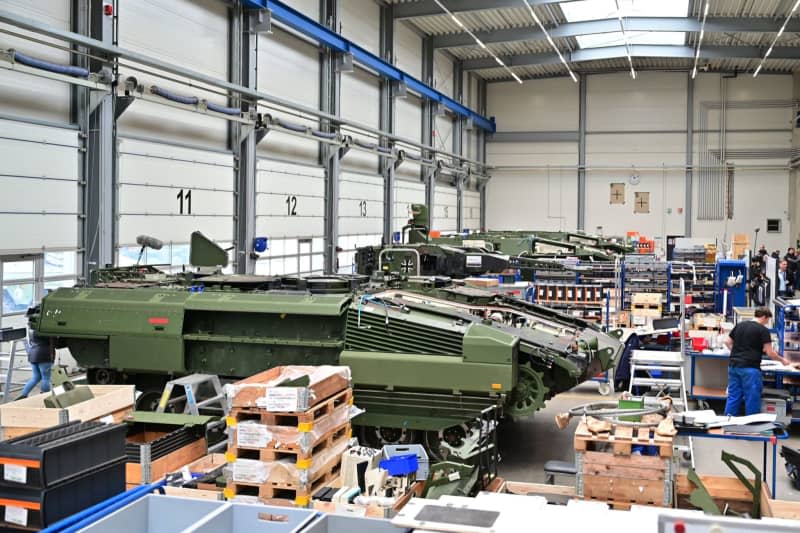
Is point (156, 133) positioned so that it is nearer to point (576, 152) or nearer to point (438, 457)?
point (438, 457)

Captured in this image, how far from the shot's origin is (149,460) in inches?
251

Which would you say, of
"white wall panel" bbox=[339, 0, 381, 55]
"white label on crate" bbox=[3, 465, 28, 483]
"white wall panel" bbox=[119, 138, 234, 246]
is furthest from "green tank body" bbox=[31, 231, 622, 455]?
"white wall panel" bbox=[339, 0, 381, 55]

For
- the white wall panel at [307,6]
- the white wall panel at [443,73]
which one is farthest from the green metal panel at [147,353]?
the white wall panel at [443,73]

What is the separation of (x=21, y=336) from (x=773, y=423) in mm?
8223

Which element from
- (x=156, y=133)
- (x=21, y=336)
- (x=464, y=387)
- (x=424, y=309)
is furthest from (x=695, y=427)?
(x=156, y=133)

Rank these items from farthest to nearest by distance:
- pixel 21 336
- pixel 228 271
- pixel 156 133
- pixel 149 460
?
pixel 228 271
pixel 156 133
pixel 21 336
pixel 149 460

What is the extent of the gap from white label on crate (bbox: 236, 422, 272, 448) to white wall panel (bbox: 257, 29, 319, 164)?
1108 centimetres

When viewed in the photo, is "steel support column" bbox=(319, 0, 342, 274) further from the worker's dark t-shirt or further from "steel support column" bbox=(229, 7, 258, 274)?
the worker's dark t-shirt

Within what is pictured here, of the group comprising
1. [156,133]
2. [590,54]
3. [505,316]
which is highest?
[590,54]

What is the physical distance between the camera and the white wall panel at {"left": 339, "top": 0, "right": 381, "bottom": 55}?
20562mm

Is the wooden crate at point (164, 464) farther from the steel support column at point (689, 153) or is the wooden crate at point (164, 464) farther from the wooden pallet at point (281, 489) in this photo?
the steel support column at point (689, 153)

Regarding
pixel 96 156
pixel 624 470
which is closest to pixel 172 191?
pixel 96 156

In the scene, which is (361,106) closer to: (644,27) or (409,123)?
(409,123)

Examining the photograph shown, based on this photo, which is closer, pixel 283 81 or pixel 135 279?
pixel 135 279
